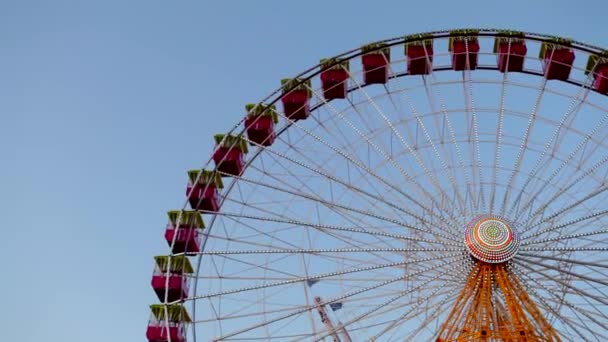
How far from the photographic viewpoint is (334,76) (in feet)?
83.4

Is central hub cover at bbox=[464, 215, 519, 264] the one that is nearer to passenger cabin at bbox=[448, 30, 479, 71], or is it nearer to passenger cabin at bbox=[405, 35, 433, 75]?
passenger cabin at bbox=[448, 30, 479, 71]

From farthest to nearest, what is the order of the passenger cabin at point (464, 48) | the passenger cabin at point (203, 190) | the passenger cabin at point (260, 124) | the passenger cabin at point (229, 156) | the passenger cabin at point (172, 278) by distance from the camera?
the passenger cabin at point (464, 48) → the passenger cabin at point (260, 124) → the passenger cabin at point (229, 156) → the passenger cabin at point (203, 190) → the passenger cabin at point (172, 278)

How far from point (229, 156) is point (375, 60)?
208 inches

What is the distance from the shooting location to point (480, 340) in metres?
18.6

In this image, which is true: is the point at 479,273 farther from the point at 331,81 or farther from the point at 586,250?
the point at 331,81

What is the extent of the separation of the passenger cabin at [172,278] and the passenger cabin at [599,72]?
1253 centimetres

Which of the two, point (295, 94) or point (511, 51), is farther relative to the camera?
point (295, 94)

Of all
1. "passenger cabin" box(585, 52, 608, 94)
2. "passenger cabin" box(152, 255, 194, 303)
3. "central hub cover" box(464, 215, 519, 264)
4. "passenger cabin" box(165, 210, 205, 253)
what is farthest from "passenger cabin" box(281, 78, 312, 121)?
"passenger cabin" box(585, 52, 608, 94)

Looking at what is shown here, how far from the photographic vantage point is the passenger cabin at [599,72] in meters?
24.0

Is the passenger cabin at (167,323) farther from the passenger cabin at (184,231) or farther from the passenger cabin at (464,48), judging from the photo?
the passenger cabin at (464,48)

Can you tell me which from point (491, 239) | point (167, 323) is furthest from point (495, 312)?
point (167, 323)

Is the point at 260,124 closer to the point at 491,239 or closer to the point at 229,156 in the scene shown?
the point at 229,156

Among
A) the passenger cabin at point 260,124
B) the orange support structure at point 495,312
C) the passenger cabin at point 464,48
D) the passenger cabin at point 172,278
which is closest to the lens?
the orange support structure at point 495,312

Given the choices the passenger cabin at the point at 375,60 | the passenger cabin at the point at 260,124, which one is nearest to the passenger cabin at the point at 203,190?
the passenger cabin at the point at 260,124
